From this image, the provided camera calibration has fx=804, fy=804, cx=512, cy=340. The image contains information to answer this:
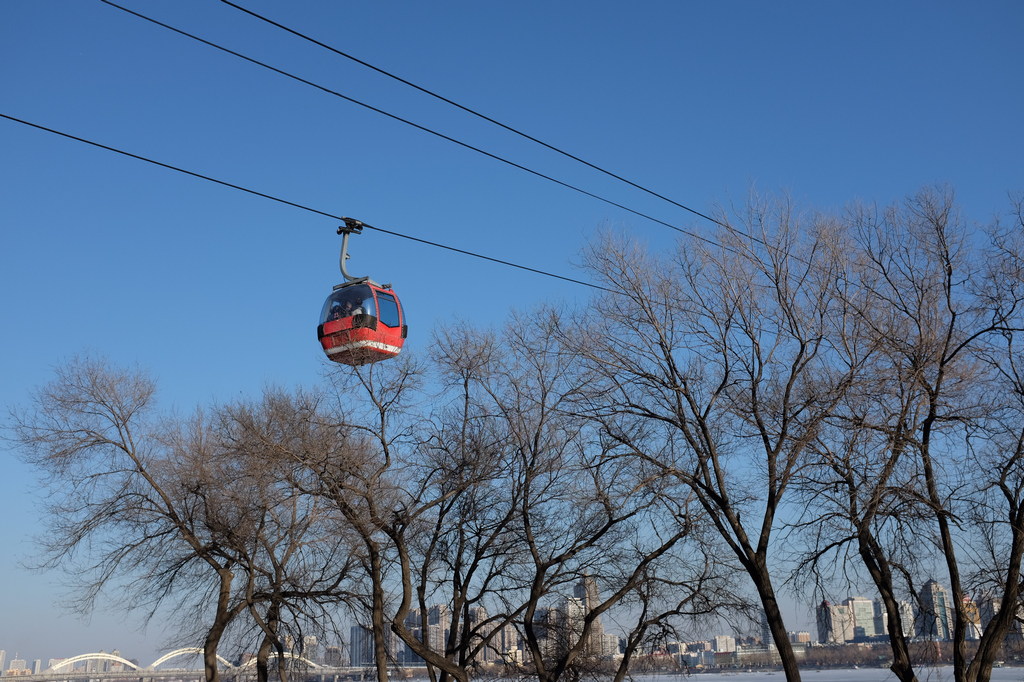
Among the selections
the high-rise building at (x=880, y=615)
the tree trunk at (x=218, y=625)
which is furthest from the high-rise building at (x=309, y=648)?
the high-rise building at (x=880, y=615)

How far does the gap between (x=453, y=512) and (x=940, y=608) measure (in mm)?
11692

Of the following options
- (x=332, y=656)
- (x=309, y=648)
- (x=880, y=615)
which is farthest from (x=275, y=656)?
(x=880, y=615)

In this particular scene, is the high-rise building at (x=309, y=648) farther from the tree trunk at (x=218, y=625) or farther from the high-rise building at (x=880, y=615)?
the high-rise building at (x=880, y=615)

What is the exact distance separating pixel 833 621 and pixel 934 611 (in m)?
2.00

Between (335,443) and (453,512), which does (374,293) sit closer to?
(335,443)

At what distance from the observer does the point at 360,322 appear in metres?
14.8

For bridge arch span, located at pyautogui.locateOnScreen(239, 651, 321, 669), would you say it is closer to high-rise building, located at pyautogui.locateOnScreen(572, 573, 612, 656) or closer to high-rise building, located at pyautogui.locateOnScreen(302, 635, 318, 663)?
high-rise building, located at pyautogui.locateOnScreen(302, 635, 318, 663)

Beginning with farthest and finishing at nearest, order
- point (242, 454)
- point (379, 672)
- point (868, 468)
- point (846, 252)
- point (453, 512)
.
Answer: point (453, 512)
point (379, 672)
point (242, 454)
point (846, 252)
point (868, 468)

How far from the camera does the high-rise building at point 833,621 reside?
1684 centimetres

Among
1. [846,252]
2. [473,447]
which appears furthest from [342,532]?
[846,252]

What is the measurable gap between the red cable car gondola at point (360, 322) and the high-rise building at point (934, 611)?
12.2 meters

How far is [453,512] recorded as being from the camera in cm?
2175

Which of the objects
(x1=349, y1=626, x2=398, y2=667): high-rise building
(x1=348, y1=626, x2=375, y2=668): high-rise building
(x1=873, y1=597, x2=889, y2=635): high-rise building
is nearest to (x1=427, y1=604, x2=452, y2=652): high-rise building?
(x1=349, y1=626, x2=398, y2=667): high-rise building

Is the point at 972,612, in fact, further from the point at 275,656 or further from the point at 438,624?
the point at 275,656
